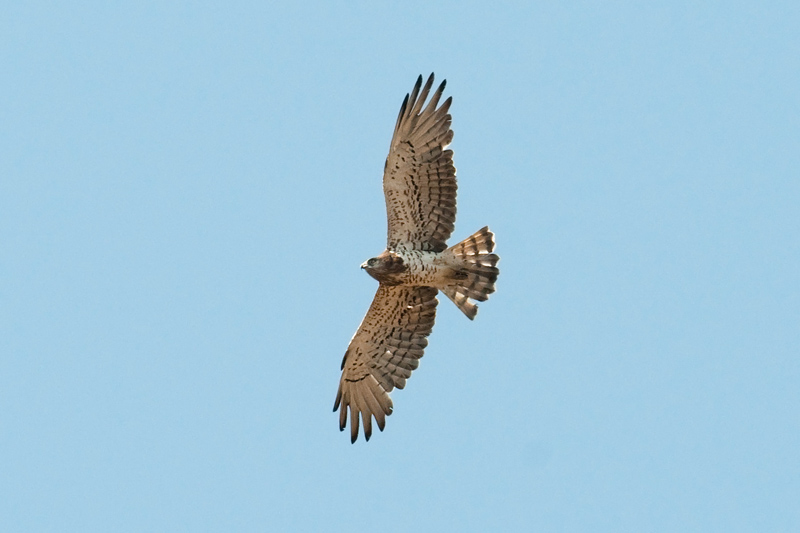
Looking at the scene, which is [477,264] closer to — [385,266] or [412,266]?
[412,266]

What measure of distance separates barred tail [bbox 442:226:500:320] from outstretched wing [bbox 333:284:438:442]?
514mm

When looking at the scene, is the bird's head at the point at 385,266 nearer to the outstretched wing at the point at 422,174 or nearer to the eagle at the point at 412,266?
the eagle at the point at 412,266

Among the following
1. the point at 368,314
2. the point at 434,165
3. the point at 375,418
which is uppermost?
the point at 434,165

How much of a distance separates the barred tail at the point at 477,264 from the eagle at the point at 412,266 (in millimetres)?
11

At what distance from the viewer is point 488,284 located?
1420 centimetres

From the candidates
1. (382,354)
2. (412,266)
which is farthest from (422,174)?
(382,354)

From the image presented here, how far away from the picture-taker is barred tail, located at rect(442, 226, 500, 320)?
14172 mm

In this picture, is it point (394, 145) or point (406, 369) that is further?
point (406, 369)

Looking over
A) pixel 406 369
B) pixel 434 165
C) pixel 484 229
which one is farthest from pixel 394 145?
pixel 406 369

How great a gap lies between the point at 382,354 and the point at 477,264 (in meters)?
1.58

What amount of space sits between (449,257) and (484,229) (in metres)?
0.49

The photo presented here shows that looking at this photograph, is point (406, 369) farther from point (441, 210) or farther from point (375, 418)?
point (441, 210)

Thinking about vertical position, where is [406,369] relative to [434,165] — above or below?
below

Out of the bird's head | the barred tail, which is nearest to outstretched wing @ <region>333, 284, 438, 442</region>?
the barred tail
